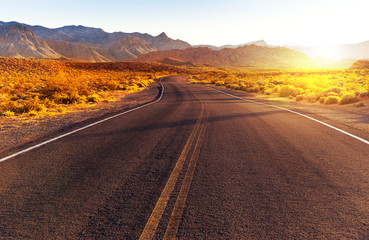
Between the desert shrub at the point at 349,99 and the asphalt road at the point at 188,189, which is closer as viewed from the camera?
the asphalt road at the point at 188,189

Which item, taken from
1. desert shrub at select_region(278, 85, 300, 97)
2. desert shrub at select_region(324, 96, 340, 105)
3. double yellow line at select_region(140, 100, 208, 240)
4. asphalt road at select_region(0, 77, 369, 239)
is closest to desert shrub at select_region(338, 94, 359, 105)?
desert shrub at select_region(324, 96, 340, 105)

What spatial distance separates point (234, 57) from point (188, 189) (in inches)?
7033

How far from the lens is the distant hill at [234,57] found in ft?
548

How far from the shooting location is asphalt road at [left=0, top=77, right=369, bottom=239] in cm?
251

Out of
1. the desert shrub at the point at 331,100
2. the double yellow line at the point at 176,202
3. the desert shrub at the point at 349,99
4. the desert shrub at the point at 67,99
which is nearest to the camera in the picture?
the double yellow line at the point at 176,202

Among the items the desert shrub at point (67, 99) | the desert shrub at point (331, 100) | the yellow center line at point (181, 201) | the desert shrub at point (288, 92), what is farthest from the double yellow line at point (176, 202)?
the desert shrub at point (288, 92)

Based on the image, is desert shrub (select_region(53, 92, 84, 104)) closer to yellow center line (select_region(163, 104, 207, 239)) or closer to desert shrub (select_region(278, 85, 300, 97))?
yellow center line (select_region(163, 104, 207, 239))

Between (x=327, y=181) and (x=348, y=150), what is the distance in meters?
2.13

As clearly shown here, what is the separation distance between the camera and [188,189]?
11.0 feet

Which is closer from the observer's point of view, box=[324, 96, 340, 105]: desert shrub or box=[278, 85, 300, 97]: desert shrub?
box=[324, 96, 340, 105]: desert shrub

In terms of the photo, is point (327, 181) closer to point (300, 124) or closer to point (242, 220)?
point (242, 220)

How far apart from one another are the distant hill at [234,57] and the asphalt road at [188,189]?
523ft

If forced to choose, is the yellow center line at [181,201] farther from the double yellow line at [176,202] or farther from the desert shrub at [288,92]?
the desert shrub at [288,92]

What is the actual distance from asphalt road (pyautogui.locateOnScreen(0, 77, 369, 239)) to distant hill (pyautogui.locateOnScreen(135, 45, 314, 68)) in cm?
15940
